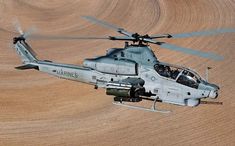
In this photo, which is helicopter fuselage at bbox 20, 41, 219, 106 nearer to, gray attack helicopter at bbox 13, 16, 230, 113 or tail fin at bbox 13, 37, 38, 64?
gray attack helicopter at bbox 13, 16, 230, 113

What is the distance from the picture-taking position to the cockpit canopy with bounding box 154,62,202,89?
29.4 metres

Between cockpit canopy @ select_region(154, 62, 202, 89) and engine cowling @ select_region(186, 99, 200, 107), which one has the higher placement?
cockpit canopy @ select_region(154, 62, 202, 89)

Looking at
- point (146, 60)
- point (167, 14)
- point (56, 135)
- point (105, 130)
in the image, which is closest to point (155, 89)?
point (146, 60)

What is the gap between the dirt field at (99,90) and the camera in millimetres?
30891

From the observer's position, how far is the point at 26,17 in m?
46.1

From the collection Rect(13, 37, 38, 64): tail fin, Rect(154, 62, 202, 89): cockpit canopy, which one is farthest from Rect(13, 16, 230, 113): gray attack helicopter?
Rect(13, 37, 38, 64): tail fin

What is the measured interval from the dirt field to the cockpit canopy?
11.7ft

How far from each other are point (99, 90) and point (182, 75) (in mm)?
7954

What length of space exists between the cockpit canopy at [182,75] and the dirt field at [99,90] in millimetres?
3559

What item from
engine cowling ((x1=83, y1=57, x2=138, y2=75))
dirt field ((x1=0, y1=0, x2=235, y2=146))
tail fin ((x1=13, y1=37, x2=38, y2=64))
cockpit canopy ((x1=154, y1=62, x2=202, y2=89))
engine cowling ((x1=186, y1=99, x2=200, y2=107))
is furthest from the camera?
tail fin ((x1=13, y1=37, x2=38, y2=64))

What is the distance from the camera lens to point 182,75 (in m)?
29.6

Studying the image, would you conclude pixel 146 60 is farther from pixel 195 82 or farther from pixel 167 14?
pixel 167 14

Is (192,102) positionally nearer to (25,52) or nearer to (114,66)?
(114,66)

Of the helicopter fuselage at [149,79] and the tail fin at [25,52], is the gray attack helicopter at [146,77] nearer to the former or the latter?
the helicopter fuselage at [149,79]
